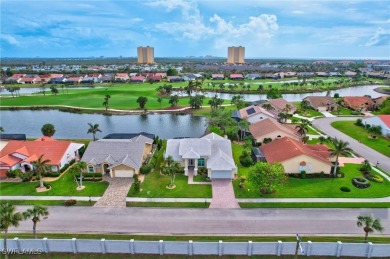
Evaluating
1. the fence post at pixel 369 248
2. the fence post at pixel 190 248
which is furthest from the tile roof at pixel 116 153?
the fence post at pixel 369 248

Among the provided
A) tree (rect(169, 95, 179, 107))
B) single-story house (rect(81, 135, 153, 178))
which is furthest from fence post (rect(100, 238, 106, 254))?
tree (rect(169, 95, 179, 107))

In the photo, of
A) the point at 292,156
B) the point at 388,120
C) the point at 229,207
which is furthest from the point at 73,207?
the point at 388,120

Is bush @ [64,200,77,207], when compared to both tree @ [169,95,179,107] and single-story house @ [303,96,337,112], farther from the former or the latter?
single-story house @ [303,96,337,112]

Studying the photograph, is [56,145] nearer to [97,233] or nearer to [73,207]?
[73,207]

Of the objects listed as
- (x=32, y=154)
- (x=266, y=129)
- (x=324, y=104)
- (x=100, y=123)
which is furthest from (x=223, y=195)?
(x=324, y=104)

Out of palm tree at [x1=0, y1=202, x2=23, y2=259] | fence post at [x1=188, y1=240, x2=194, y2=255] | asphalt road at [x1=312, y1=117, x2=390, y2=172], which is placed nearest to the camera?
palm tree at [x1=0, y1=202, x2=23, y2=259]

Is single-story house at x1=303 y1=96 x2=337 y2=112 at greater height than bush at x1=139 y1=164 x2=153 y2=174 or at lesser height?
greater
